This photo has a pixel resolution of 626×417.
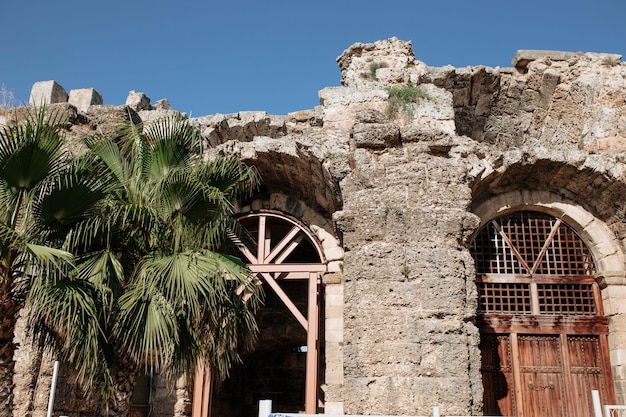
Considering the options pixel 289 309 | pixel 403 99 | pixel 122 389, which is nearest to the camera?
pixel 122 389

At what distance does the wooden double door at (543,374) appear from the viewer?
8328 mm

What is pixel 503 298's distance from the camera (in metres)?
8.88

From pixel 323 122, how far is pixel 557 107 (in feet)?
12.6

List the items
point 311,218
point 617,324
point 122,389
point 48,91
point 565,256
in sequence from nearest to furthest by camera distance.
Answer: point 122,389, point 617,324, point 565,256, point 311,218, point 48,91

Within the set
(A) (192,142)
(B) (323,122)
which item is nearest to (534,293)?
(B) (323,122)

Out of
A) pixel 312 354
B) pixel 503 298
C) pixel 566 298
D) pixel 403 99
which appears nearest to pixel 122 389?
pixel 312 354

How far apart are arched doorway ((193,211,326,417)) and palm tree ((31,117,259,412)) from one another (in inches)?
82.9

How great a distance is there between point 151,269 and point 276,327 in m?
6.00

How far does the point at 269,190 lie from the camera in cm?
970

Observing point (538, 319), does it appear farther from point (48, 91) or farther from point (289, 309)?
point (48, 91)

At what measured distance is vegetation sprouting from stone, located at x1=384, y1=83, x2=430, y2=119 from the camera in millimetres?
8195

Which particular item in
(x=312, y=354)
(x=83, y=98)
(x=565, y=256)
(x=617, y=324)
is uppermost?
(x=83, y=98)

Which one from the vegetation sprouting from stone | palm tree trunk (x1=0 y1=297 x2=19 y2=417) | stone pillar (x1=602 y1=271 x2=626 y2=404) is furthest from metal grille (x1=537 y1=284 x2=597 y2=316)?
palm tree trunk (x1=0 y1=297 x2=19 y2=417)

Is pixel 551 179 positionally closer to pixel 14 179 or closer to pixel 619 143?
pixel 619 143
